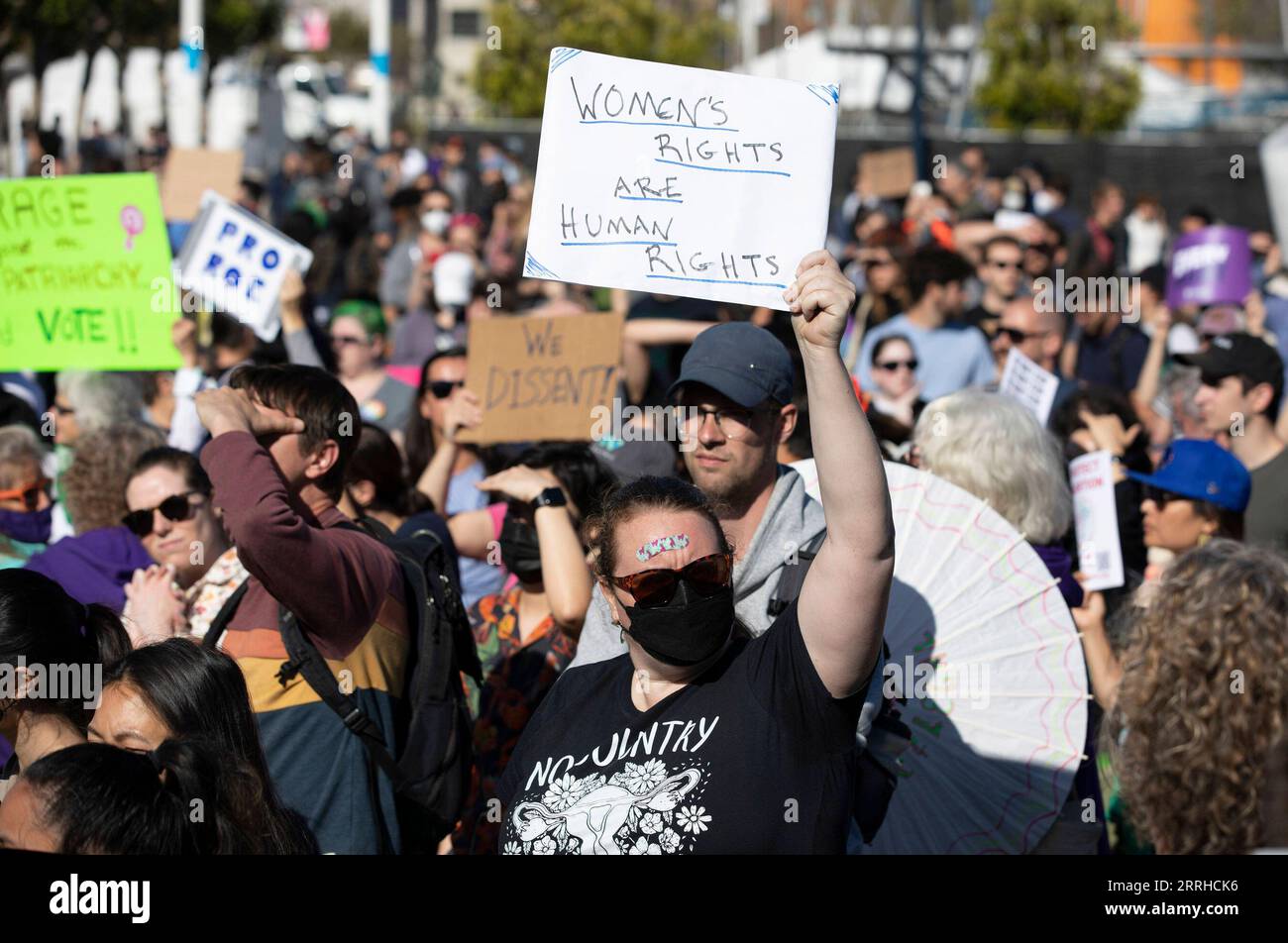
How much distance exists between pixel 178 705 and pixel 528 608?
1.86 meters

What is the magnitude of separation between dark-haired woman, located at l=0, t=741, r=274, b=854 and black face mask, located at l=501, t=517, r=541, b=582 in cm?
203

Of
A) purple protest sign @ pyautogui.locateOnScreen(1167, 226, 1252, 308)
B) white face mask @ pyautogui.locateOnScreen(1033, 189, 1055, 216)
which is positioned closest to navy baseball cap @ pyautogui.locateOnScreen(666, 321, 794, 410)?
purple protest sign @ pyautogui.locateOnScreen(1167, 226, 1252, 308)

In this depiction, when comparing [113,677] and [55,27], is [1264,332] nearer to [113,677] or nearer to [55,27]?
[113,677]

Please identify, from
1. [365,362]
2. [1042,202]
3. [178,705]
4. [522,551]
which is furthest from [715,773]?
[1042,202]

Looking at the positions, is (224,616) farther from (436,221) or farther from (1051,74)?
(1051,74)

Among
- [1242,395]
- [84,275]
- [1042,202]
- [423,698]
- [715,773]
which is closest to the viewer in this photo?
[715,773]

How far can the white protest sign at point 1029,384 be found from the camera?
21.1 feet

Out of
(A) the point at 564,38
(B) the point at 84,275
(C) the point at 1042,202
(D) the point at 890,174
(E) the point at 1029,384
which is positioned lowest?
(E) the point at 1029,384

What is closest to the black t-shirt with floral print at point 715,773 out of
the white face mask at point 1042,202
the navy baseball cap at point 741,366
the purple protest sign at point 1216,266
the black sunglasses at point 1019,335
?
the navy baseball cap at point 741,366

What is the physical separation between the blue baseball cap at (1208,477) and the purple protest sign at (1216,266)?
437 cm

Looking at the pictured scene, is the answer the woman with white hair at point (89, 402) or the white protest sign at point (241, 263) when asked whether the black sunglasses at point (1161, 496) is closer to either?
the white protest sign at point (241, 263)

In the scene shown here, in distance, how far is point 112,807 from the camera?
2.39 m
